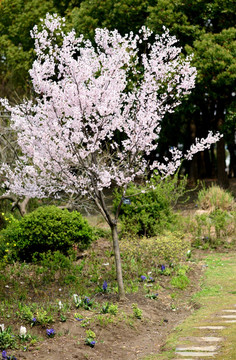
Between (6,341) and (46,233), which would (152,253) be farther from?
(6,341)

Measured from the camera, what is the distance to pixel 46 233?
29.3 feet

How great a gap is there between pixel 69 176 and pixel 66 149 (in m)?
0.46

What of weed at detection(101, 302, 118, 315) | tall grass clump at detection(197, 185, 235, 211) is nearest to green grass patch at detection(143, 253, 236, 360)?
weed at detection(101, 302, 118, 315)

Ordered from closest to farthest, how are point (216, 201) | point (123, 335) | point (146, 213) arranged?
1. point (123, 335)
2. point (146, 213)
3. point (216, 201)

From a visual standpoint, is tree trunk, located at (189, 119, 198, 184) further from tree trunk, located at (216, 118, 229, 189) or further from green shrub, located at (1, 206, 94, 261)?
green shrub, located at (1, 206, 94, 261)

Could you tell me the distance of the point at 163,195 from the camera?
447 inches

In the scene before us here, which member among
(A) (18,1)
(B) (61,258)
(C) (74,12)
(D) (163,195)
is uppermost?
(A) (18,1)

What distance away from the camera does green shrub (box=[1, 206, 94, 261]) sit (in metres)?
9.03

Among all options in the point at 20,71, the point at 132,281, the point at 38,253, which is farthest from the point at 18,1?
the point at 132,281

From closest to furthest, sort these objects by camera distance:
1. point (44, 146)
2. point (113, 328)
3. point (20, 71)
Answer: point (113, 328), point (44, 146), point (20, 71)

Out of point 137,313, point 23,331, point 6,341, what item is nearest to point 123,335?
point 137,313

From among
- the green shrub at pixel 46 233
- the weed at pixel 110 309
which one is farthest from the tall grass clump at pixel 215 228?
the weed at pixel 110 309

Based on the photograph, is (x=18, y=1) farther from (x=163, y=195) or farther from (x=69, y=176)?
(x=69, y=176)

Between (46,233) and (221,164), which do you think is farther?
(221,164)
